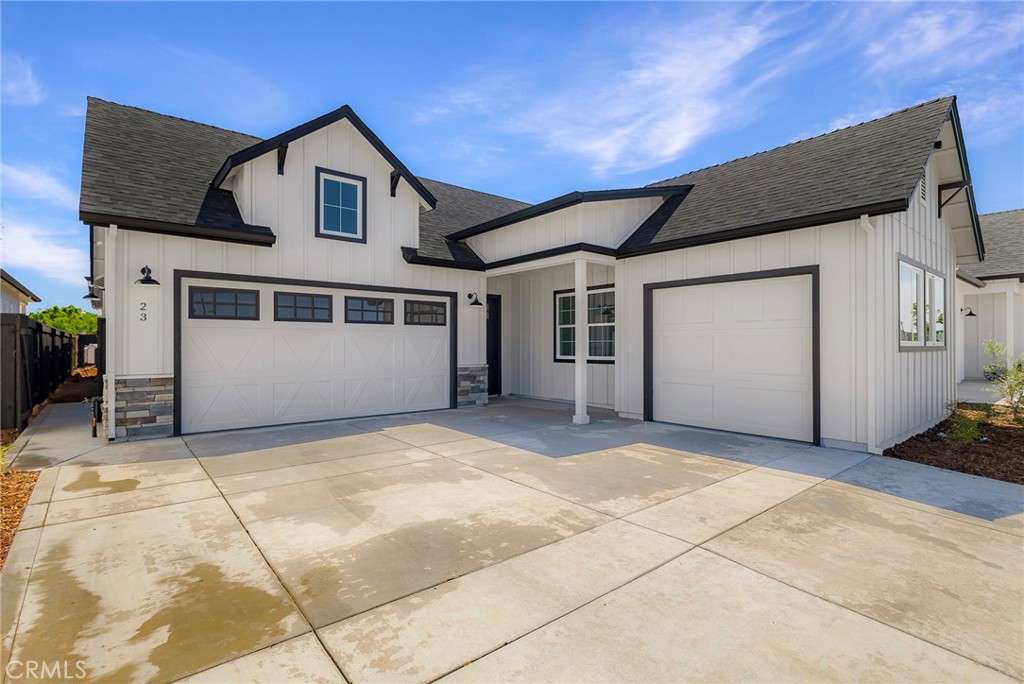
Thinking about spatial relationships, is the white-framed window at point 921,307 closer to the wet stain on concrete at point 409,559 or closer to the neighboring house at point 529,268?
the neighboring house at point 529,268

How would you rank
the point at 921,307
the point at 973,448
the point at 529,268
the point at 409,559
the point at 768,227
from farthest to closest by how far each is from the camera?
1. the point at 529,268
2. the point at 921,307
3. the point at 768,227
4. the point at 973,448
5. the point at 409,559

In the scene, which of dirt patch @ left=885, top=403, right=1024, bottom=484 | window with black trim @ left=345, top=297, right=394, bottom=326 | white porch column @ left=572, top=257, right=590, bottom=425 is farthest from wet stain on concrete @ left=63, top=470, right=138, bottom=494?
dirt patch @ left=885, top=403, right=1024, bottom=484

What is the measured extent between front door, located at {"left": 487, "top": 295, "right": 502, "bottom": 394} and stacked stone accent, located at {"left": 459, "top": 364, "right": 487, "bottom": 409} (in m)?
1.90

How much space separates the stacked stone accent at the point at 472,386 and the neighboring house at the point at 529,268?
7 cm

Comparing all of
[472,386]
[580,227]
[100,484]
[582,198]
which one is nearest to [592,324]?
[580,227]

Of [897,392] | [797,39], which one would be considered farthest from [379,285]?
[897,392]

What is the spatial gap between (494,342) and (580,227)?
196 inches

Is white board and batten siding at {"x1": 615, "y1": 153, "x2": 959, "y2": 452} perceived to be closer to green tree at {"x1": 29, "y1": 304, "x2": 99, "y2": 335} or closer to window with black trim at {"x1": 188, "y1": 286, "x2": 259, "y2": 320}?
window with black trim at {"x1": 188, "y1": 286, "x2": 259, "y2": 320}

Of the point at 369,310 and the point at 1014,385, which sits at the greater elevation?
the point at 369,310

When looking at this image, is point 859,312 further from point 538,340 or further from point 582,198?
point 538,340

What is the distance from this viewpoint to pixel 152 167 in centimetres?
816

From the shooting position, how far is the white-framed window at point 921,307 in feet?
23.2

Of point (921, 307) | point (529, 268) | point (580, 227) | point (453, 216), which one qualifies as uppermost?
point (453, 216)

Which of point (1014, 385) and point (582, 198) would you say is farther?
point (582, 198)
